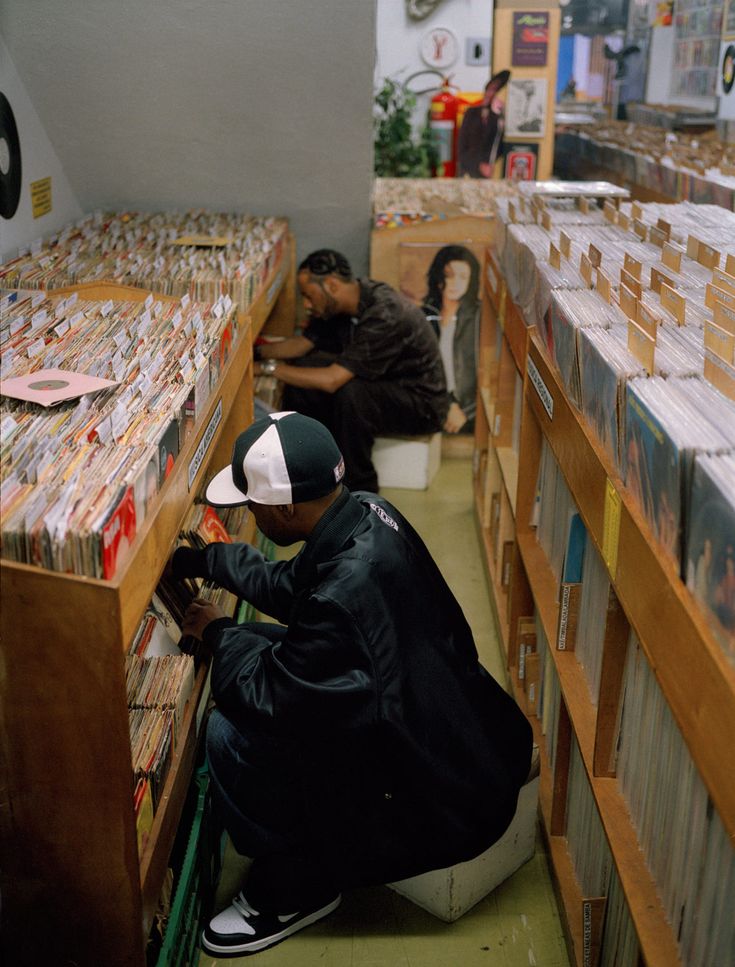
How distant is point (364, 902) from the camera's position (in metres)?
2.33

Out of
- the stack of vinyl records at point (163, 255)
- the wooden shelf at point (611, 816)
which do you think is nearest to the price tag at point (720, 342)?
the wooden shelf at point (611, 816)

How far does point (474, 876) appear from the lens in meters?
2.25

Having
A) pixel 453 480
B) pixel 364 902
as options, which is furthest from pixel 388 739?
pixel 453 480

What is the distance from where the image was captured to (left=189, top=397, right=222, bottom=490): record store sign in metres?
1.96

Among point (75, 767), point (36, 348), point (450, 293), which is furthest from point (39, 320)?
point (450, 293)

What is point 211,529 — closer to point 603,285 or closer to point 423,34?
point 603,285

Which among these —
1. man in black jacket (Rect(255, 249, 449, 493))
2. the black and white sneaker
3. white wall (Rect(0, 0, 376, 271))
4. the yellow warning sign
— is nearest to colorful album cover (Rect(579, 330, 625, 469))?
the black and white sneaker

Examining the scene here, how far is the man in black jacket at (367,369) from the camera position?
14.1 feet

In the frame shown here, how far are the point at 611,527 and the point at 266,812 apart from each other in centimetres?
96

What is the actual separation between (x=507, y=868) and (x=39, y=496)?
147cm

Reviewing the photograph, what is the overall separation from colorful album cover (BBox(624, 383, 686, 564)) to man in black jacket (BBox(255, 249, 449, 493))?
108 inches

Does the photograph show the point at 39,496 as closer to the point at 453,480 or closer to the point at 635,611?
the point at 635,611

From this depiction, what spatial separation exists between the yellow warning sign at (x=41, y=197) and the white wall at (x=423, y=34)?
239 inches

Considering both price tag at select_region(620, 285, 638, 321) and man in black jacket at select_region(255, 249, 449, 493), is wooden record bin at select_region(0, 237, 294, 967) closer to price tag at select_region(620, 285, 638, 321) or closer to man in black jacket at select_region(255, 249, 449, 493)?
price tag at select_region(620, 285, 638, 321)
